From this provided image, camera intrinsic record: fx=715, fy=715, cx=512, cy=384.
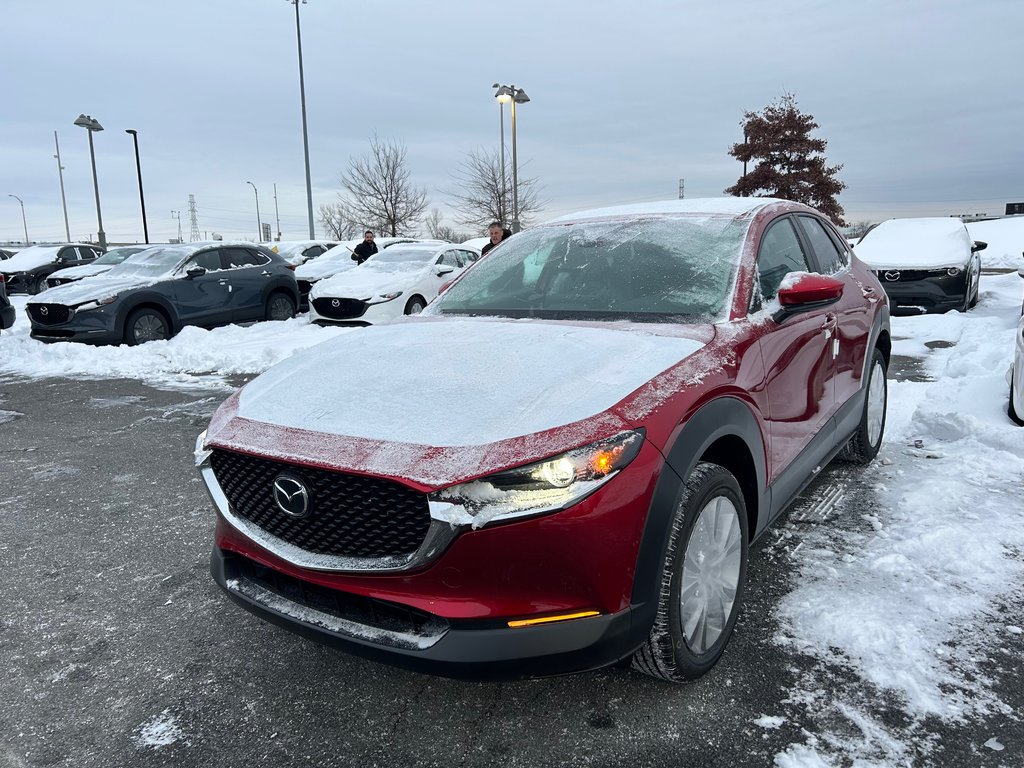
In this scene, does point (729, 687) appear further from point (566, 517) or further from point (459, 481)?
point (459, 481)

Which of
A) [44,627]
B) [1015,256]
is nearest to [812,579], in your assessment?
[44,627]

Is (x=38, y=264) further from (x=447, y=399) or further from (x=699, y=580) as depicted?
(x=699, y=580)

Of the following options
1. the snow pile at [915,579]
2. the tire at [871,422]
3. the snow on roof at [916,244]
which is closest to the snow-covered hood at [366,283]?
the snow on roof at [916,244]

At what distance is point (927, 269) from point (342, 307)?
9.04 metres

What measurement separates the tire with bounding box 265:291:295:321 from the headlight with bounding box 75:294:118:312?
2.65 metres

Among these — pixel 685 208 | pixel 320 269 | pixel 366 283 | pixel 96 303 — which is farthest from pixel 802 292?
pixel 320 269

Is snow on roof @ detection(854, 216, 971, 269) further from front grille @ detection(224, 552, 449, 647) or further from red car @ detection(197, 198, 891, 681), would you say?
front grille @ detection(224, 552, 449, 647)

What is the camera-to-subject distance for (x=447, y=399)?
216 cm

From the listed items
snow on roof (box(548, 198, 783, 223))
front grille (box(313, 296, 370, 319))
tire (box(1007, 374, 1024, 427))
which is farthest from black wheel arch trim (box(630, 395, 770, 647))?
front grille (box(313, 296, 370, 319))

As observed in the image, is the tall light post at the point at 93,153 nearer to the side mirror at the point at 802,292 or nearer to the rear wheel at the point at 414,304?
the rear wheel at the point at 414,304

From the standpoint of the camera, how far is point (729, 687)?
2404mm

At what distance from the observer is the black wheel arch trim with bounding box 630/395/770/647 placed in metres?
2.00

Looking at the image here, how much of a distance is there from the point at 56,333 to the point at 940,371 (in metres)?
10.9

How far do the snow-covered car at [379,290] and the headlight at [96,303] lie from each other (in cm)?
281
